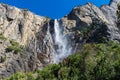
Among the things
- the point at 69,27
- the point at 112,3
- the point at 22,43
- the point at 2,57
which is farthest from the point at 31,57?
the point at 112,3

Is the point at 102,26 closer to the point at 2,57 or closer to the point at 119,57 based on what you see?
the point at 2,57

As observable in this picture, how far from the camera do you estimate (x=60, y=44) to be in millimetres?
121250

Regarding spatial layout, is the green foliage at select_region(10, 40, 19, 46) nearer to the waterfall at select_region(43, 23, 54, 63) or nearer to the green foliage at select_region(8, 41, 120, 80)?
the waterfall at select_region(43, 23, 54, 63)

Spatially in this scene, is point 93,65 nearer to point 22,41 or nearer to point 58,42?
point 22,41

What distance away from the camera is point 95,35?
10875 centimetres

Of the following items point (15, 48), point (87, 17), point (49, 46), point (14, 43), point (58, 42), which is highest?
point (87, 17)

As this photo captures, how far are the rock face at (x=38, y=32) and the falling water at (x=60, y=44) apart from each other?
140 centimetres

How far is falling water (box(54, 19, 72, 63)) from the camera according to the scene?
113 metres

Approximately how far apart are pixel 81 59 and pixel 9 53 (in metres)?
64.3

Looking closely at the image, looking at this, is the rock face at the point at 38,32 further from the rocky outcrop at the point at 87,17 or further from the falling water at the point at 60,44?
the falling water at the point at 60,44

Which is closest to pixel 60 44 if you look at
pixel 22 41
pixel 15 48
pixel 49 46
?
pixel 49 46

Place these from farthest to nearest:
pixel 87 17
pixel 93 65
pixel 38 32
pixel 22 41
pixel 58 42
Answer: pixel 87 17
pixel 38 32
pixel 58 42
pixel 22 41
pixel 93 65

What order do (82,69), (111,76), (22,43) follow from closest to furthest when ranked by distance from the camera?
(111,76) → (82,69) → (22,43)

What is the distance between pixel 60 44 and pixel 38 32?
802 centimetres
